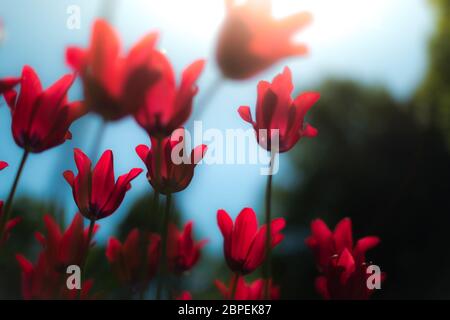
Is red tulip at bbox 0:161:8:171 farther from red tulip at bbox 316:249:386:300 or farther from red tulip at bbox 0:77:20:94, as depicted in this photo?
red tulip at bbox 316:249:386:300

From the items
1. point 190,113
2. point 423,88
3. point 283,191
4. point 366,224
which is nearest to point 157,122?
point 190,113

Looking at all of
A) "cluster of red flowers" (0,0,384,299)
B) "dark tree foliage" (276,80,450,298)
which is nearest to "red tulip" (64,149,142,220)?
"cluster of red flowers" (0,0,384,299)

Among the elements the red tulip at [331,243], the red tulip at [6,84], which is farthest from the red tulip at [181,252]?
the red tulip at [6,84]

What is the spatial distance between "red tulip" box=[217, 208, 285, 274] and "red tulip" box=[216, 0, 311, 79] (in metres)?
0.15

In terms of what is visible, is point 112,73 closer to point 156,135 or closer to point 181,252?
point 156,135

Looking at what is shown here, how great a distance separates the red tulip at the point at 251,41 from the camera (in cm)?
26

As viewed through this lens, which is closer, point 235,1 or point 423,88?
point 235,1

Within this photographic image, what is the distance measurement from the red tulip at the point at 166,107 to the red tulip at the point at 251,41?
3 cm

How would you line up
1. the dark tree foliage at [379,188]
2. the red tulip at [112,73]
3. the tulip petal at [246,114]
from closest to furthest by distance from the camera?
the red tulip at [112,73]
the tulip petal at [246,114]
the dark tree foliage at [379,188]

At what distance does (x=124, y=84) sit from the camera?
0.25m

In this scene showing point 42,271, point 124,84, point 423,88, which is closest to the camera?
point 124,84

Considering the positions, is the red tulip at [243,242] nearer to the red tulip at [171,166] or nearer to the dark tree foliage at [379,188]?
the red tulip at [171,166]

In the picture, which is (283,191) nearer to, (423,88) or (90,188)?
(423,88)

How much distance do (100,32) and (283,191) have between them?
4660mm
